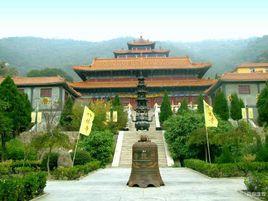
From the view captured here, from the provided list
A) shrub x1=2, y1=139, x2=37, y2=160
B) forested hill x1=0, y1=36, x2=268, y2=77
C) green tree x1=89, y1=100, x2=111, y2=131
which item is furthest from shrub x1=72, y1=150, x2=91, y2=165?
forested hill x1=0, y1=36, x2=268, y2=77

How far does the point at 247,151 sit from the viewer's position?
83.0ft

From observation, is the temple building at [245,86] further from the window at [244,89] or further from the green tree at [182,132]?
the green tree at [182,132]

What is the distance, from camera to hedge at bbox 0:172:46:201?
859cm

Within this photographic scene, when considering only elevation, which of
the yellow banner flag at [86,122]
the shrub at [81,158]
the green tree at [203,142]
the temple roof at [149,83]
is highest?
the temple roof at [149,83]

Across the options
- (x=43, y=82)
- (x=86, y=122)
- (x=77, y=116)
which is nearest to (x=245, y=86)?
(x=77, y=116)

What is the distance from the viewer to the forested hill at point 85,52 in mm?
112750

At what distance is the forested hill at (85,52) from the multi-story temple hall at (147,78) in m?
45.0

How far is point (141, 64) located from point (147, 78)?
2.58 metres

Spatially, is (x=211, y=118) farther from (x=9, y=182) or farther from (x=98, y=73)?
(x=98, y=73)

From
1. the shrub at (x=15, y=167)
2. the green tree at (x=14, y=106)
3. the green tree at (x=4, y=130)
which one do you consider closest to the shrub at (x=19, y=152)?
the green tree at (x=4, y=130)

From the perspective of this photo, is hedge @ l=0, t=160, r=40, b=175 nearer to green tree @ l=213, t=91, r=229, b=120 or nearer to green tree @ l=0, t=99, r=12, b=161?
green tree @ l=0, t=99, r=12, b=161

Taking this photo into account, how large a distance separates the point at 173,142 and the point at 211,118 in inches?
312

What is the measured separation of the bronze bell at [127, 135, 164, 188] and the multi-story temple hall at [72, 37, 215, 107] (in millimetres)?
36700

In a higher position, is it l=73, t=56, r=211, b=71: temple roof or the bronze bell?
l=73, t=56, r=211, b=71: temple roof
